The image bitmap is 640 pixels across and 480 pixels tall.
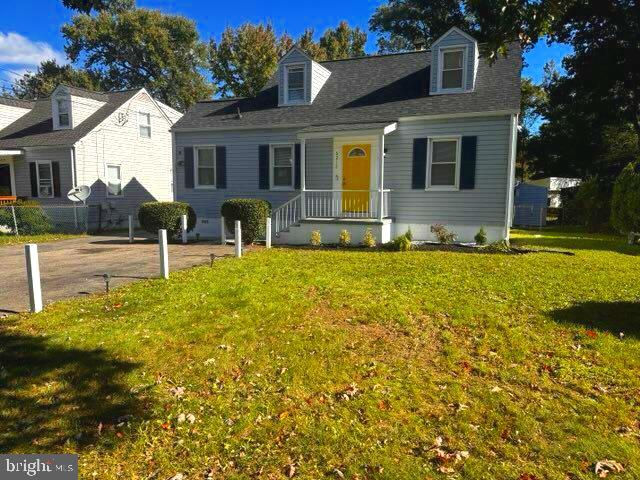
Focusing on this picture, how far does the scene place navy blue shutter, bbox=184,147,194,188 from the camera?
50.8 feet

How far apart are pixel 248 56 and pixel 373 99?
788 inches

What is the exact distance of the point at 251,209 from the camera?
12102mm

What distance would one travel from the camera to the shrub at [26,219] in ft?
49.8

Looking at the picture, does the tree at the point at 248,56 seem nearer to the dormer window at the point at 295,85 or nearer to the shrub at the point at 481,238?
the dormer window at the point at 295,85

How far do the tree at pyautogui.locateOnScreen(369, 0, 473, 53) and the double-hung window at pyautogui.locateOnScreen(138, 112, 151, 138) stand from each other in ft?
61.9

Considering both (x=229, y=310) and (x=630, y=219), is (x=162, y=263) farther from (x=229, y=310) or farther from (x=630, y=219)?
(x=630, y=219)

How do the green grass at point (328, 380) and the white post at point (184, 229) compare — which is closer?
the green grass at point (328, 380)

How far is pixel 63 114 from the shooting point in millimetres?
19812

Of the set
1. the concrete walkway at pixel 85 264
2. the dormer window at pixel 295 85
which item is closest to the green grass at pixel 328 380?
the concrete walkway at pixel 85 264

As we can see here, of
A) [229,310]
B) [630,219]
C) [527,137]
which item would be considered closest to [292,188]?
[229,310]

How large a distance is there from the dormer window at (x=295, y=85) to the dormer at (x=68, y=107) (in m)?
11.4

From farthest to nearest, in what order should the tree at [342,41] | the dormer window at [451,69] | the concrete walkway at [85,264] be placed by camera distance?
the tree at [342,41]
the dormer window at [451,69]
the concrete walkway at [85,264]

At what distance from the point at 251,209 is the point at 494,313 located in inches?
314

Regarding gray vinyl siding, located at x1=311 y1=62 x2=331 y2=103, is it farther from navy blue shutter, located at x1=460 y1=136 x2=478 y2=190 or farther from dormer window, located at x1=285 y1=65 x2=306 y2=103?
navy blue shutter, located at x1=460 y1=136 x2=478 y2=190
